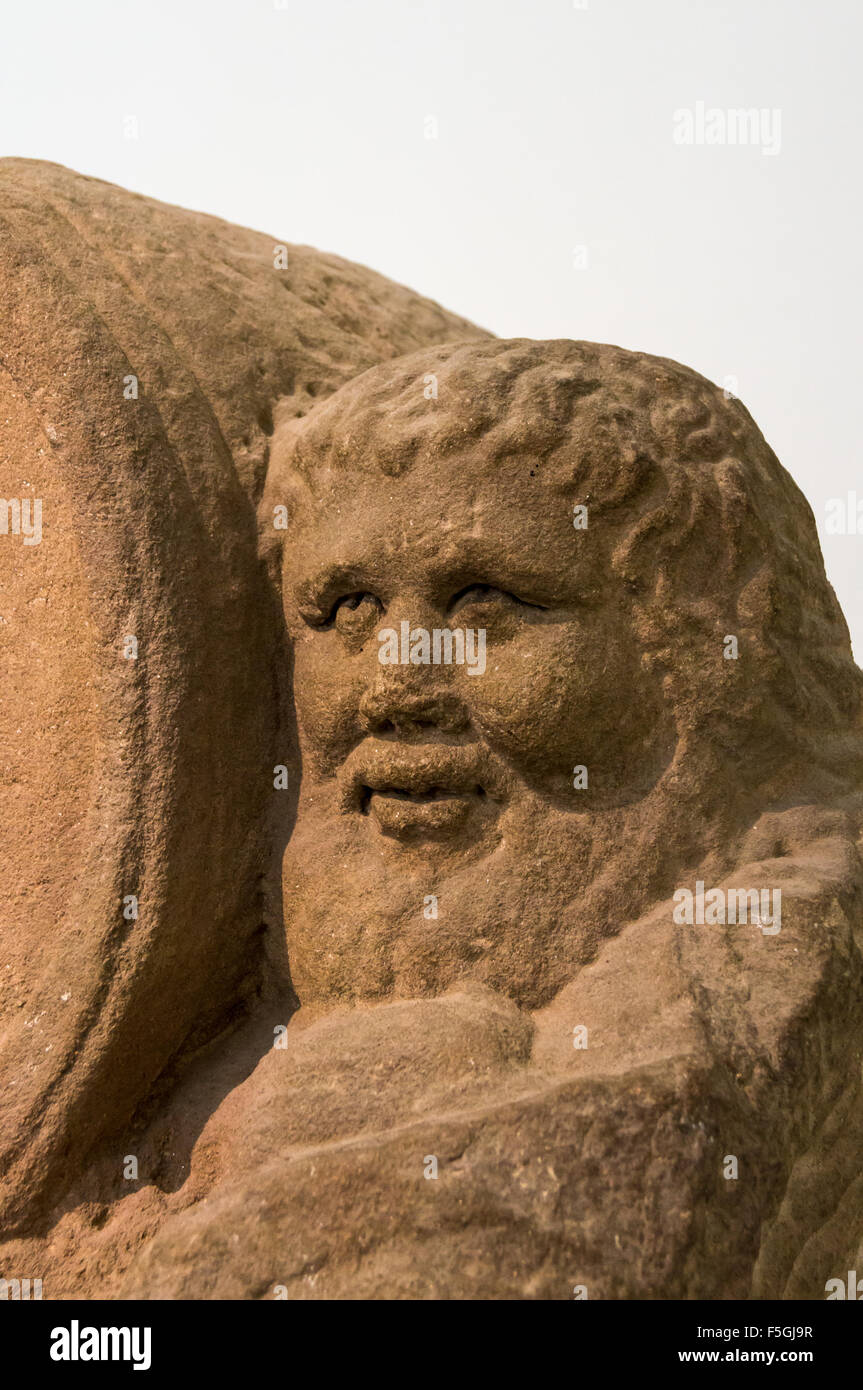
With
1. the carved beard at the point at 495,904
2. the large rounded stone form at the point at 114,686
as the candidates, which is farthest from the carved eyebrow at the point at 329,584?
the carved beard at the point at 495,904

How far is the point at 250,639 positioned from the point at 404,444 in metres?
0.59

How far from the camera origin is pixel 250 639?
2.58m

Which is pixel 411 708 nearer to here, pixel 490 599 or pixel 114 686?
pixel 490 599

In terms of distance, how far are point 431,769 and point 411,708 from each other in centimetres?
13

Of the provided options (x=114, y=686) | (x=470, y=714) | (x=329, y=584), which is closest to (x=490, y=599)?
(x=470, y=714)

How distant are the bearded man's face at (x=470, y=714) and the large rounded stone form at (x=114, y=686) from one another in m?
0.25

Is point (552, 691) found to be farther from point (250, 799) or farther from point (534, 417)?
point (250, 799)

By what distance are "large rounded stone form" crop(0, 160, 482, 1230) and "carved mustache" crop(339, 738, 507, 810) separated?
332mm

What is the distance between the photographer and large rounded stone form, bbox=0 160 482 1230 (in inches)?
88.9

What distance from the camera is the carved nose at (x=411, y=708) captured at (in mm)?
2297

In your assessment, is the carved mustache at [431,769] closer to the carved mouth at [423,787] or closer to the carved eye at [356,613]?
the carved mouth at [423,787]

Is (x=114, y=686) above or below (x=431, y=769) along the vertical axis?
above

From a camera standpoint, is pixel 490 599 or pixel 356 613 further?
pixel 356 613

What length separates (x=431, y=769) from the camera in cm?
233
